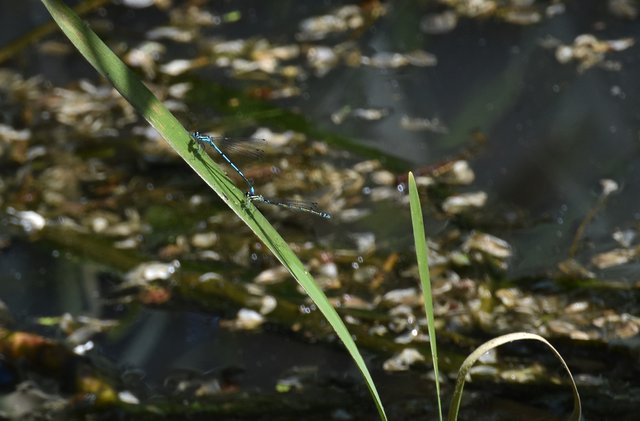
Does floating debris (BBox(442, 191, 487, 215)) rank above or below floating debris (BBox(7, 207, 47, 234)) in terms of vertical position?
below

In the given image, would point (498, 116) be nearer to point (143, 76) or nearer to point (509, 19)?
point (509, 19)

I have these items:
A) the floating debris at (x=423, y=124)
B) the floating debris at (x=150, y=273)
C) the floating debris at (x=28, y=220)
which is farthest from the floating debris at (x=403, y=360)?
the floating debris at (x=28, y=220)

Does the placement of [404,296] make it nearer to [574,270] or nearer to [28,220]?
[574,270]

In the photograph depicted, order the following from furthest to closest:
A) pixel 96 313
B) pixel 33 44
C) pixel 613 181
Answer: pixel 33 44 → pixel 613 181 → pixel 96 313

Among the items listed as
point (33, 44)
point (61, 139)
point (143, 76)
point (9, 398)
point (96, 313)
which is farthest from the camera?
point (33, 44)

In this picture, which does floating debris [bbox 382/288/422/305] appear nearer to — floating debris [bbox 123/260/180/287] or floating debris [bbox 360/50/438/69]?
floating debris [bbox 123/260/180/287]

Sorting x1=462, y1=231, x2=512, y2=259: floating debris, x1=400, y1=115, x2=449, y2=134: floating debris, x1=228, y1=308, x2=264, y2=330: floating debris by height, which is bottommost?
x1=462, y1=231, x2=512, y2=259: floating debris

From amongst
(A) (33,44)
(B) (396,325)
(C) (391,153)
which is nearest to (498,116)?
(C) (391,153)

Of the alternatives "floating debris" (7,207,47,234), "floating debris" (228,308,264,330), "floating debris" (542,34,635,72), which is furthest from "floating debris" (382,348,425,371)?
"floating debris" (542,34,635,72)

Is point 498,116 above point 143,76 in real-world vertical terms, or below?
below
